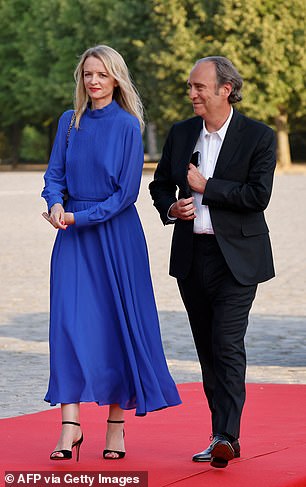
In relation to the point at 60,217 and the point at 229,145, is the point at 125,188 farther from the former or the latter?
the point at 229,145

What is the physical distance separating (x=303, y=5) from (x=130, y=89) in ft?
192

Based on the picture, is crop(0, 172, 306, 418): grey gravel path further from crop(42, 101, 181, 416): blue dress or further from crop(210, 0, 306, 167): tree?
crop(210, 0, 306, 167): tree

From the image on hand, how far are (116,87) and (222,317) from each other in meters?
1.18

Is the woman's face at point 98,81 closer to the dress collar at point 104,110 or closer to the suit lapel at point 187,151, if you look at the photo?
the dress collar at point 104,110

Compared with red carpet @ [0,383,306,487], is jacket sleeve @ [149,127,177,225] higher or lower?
higher

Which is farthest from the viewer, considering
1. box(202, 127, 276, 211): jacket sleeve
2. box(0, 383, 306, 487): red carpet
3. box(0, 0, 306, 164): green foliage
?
box(0, 0, 306, 164): green foliage

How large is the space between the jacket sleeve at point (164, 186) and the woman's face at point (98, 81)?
0.34m

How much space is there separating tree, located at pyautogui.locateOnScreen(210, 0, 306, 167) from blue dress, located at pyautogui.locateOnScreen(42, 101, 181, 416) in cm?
5570

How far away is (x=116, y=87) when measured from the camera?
6262mm

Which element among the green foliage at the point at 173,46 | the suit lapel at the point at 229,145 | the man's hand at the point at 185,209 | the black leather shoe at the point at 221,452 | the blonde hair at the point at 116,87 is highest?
the blonde hair at the point at 116,87

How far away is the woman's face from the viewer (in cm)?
609

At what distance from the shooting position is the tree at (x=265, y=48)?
204 ft

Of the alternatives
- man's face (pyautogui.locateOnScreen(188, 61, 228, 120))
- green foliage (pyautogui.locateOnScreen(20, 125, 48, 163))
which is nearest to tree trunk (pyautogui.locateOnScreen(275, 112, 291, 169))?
green foliage (pyautogui.locateOnScreen(20, 125, 48, 163))

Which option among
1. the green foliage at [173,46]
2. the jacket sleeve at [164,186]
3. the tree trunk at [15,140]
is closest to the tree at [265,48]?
the green foliage at [173,46]
